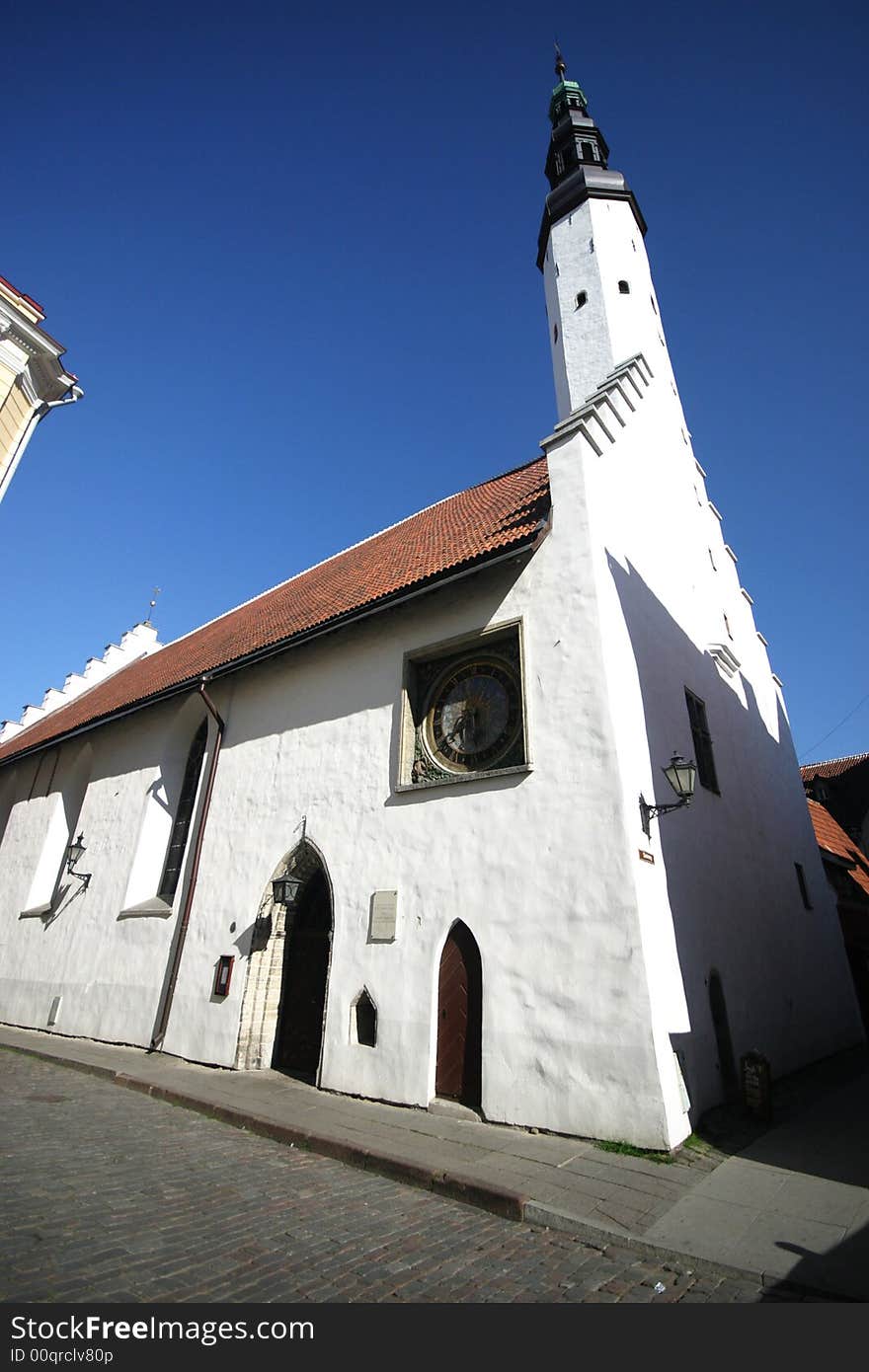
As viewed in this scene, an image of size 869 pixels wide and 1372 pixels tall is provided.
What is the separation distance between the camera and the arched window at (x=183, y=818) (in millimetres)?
11836

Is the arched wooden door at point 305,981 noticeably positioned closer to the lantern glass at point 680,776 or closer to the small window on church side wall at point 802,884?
the lantern glass at point 680,776

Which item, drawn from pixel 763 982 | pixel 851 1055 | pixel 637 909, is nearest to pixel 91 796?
pixel 637 909

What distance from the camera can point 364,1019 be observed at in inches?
298

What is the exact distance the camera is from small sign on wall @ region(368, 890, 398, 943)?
24.7 ft

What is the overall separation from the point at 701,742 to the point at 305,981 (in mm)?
6672

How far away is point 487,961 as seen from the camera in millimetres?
6605

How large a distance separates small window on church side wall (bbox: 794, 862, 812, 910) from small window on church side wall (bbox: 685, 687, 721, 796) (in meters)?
4.58

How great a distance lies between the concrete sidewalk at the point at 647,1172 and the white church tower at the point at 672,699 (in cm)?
63

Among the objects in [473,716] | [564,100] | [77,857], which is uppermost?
[564,100]

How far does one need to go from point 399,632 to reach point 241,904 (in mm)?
4706

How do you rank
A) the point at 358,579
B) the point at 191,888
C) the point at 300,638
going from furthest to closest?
the point at 358,579 < the point at 191,888 < the point at 300,638

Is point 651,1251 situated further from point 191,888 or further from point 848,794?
point 848,794

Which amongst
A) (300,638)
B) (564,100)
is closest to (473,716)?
(300,638)

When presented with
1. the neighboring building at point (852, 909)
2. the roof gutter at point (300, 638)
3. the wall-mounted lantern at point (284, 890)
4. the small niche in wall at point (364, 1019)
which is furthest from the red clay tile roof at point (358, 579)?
the neighboring building at point (852, 909)
